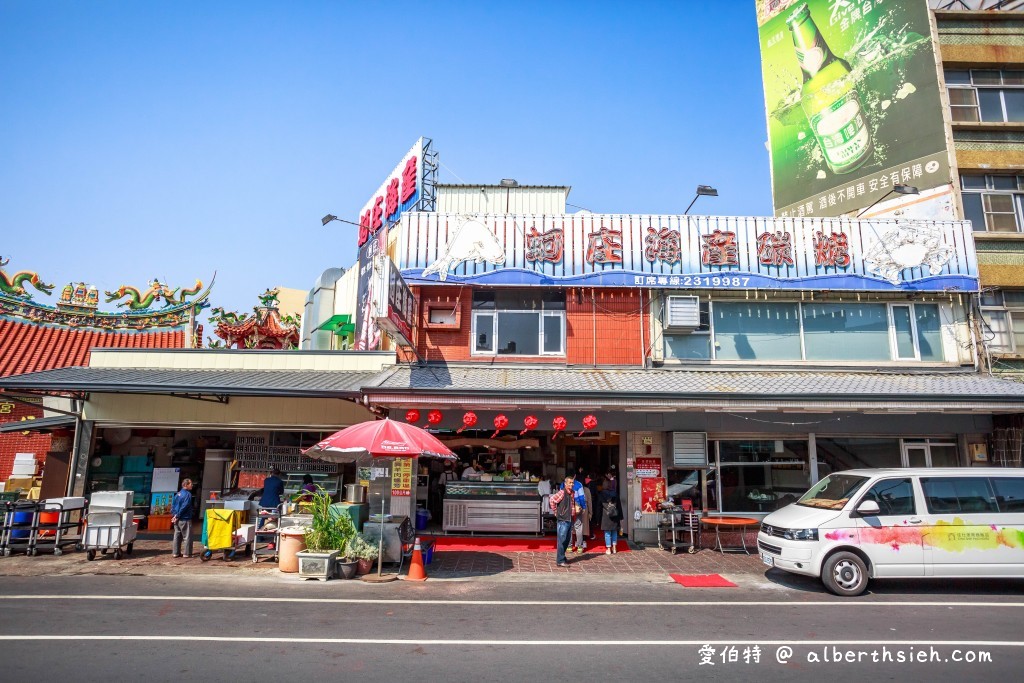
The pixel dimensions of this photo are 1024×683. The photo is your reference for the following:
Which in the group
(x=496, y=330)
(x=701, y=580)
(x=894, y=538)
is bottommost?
(x=701, y=580)

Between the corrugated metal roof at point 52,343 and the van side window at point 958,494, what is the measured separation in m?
21.9

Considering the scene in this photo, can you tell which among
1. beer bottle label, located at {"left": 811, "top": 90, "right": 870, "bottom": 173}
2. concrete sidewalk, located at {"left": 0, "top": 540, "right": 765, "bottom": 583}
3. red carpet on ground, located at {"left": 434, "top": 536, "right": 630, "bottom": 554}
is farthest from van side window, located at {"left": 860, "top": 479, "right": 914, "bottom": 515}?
beer bottle label, located at {"left": 811, "top": 90, "right": 870, "bottom": 173}

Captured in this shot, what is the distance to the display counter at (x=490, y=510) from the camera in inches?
604

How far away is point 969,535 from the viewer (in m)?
10.1

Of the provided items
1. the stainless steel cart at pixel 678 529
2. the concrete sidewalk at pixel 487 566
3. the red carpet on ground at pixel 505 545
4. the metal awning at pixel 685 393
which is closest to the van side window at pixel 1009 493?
the metal awning at pixel 685 393

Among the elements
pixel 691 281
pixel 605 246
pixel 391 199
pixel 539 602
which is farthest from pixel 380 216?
pixel 539 602

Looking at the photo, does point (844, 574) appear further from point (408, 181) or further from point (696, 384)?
point (408, 181)

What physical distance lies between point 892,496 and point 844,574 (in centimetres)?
159

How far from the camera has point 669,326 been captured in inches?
621

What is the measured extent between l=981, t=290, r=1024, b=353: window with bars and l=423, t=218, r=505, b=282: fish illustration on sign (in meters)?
13.3

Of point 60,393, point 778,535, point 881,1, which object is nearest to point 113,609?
point 60,393

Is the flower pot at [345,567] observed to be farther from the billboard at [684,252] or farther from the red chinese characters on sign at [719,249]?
the red chinese characters on sign at [719,249]

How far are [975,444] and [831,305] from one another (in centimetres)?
483

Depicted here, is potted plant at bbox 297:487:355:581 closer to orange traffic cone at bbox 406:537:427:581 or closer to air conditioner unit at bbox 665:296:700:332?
orange traffic cone at bbox 406:537:427:581
